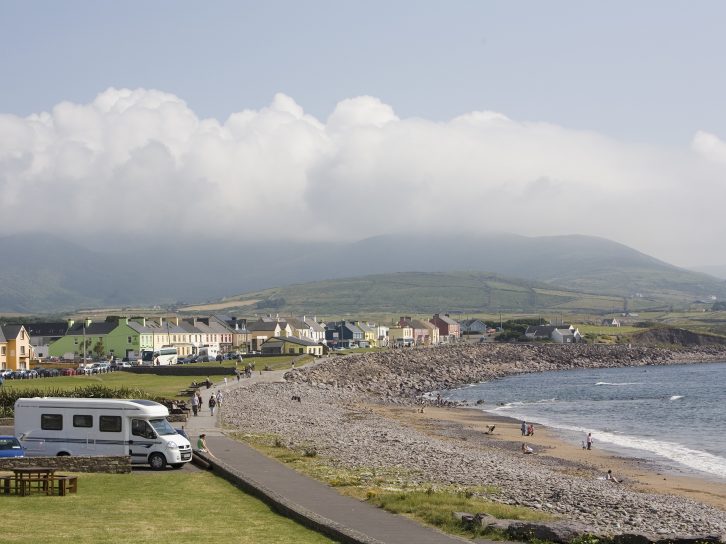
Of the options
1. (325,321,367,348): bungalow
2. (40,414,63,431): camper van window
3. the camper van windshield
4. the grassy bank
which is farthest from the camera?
(325,321,367,348): bungalow

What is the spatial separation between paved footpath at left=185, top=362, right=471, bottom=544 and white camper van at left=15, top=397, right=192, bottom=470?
181 cm

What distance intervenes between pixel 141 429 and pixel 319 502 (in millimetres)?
9239

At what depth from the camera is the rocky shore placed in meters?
27.7

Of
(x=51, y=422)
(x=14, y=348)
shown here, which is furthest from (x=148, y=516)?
(x=14, y=348)

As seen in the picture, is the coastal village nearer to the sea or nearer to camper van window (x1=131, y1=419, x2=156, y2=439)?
the sea

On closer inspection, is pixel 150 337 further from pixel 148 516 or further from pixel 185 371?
pixel 148 516

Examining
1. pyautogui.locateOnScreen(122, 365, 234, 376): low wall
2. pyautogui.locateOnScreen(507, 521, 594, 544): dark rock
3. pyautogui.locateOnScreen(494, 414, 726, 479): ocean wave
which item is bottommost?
pyautogui.locateOnScreen(494, 414, 726, 479): ocean wave

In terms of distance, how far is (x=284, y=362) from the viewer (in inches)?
4579

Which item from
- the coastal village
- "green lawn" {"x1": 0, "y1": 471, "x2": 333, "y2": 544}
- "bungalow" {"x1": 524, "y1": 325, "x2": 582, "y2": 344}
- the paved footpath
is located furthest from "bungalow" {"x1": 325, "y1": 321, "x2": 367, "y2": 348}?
"green lawn" {"x1": 0, "y1": 471, "x2": 333, "y2": 544}

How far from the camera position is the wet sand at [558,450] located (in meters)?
38.4

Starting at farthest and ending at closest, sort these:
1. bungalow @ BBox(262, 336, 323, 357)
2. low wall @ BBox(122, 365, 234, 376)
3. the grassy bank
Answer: bungalow @ BBox(262, 336, 323, 357), low wall @ BBox(122, 365, 234, 376), the grassy bank

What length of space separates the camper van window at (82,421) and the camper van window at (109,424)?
32cm

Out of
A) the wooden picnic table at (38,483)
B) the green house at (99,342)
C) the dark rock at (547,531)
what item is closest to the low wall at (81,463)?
the wooden picnic table at (38,483)

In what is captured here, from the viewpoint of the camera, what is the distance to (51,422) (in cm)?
3162
